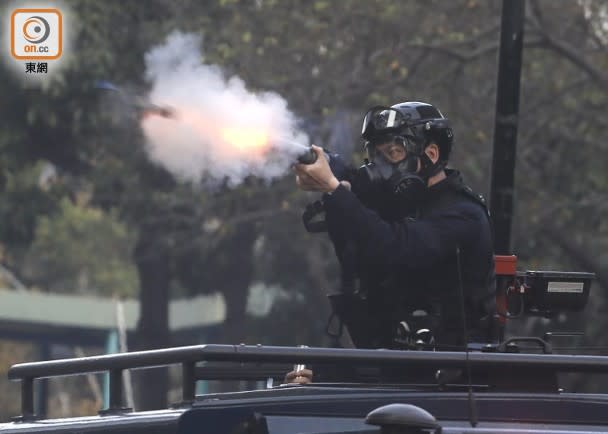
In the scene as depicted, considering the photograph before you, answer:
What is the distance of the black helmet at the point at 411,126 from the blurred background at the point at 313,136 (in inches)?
383

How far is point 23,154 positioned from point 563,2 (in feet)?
27.4

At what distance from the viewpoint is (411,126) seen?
574cm

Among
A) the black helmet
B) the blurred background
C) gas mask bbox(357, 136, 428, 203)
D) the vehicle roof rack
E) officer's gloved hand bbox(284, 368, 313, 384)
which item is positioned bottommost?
officer's gloved hand bbox(284, 368, 313, 384)

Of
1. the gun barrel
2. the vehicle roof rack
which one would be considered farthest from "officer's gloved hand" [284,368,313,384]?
the vehicle roof rack

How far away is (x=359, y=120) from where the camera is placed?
1872cm

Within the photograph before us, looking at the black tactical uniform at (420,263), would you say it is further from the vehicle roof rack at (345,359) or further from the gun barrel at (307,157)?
the vehicle roof rack at (345,359)

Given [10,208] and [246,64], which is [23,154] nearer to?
[10,208]

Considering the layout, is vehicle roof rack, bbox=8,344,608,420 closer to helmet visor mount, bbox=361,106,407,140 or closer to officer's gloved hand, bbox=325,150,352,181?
helmet visor mount, bbox=361,106,407,140

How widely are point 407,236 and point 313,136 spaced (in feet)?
33.8

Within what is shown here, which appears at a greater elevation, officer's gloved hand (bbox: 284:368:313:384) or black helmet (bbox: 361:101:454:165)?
black helmet (bbox: 361:101:454:165)

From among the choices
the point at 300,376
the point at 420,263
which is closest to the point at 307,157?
the point at 420,263

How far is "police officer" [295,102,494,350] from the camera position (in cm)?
538

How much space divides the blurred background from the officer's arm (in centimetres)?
1015

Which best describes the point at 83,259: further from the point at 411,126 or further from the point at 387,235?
the point at 387,235
